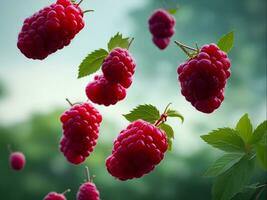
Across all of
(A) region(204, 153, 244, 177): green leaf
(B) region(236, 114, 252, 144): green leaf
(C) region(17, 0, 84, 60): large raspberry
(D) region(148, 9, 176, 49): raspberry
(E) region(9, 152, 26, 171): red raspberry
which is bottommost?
(A) region(204, 153, 244, 177): green leaf

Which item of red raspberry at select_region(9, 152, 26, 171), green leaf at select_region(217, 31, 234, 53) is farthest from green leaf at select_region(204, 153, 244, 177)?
red raspberry at select_region(9, 152, 26, 171)

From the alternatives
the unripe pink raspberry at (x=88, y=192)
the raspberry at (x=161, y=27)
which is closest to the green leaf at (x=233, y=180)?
the unripe pink raspberry at (x=88, y=192)

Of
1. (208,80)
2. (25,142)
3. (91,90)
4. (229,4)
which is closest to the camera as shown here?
(208,80)

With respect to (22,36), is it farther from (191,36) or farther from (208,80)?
(191,36)

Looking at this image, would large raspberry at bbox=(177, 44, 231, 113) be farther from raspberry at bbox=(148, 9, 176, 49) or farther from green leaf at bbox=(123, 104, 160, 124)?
raspberry at bbox=(148, 9, 176, 49)

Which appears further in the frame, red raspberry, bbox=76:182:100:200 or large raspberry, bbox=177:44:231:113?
red raspberry, bbox=76:182:100:200

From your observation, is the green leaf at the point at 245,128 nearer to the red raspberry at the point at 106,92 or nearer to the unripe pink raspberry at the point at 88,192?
the red raspberry at the point at 106,92

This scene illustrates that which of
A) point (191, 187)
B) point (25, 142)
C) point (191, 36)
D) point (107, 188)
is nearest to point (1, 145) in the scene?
point (25, 142)
